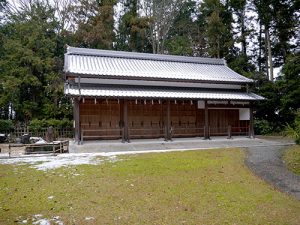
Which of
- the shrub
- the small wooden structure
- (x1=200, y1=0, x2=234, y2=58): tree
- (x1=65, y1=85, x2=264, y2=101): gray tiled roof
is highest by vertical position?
(x1=200, y1=0, x2=234, y2=58): tree

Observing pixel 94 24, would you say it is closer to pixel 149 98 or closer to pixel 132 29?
pixel 132 29

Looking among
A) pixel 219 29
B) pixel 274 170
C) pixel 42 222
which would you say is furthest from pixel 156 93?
pixel 219 29

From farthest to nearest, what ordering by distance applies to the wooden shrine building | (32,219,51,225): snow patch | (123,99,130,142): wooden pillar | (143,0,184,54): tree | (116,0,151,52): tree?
(143,0,184,54): tree
(116,0,151,52): tree
the wooden shrine building
(123,99,130,142): wooden pillar
(32,219,51,225): snow patch

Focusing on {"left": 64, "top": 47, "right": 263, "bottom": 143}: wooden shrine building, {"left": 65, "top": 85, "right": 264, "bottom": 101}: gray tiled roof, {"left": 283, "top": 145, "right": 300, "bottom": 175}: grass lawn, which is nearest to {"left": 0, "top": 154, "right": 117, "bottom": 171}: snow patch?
{"left": 64, "top": 47, "right": 263, "bottom": 143}: wooden shrine building

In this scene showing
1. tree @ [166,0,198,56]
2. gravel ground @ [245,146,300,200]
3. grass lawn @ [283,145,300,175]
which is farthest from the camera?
tree @ [166,0,198,56]

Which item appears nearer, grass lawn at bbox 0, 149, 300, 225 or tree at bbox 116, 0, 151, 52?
grass lawn at bbox 0, 149, 300, 225

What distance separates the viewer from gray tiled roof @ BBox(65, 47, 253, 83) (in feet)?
62.3

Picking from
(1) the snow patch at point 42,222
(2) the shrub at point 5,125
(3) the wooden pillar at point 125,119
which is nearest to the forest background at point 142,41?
(2) the shrub at point 5,125

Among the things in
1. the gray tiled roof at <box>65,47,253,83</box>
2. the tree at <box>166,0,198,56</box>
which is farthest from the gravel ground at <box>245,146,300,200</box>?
the tree at <box>166,0,198,56</box>

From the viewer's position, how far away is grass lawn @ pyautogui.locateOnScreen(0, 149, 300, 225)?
529 centimetres

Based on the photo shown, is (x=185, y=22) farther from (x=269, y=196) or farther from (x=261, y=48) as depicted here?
(x=269, y=196)

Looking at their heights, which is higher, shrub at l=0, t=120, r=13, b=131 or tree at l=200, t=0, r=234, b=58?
tree at l=200, t=0, r=234, b=58

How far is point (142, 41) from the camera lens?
3497cm

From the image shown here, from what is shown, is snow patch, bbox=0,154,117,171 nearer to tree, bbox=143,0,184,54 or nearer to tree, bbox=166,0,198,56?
tree, bbox=166,0,198,56
